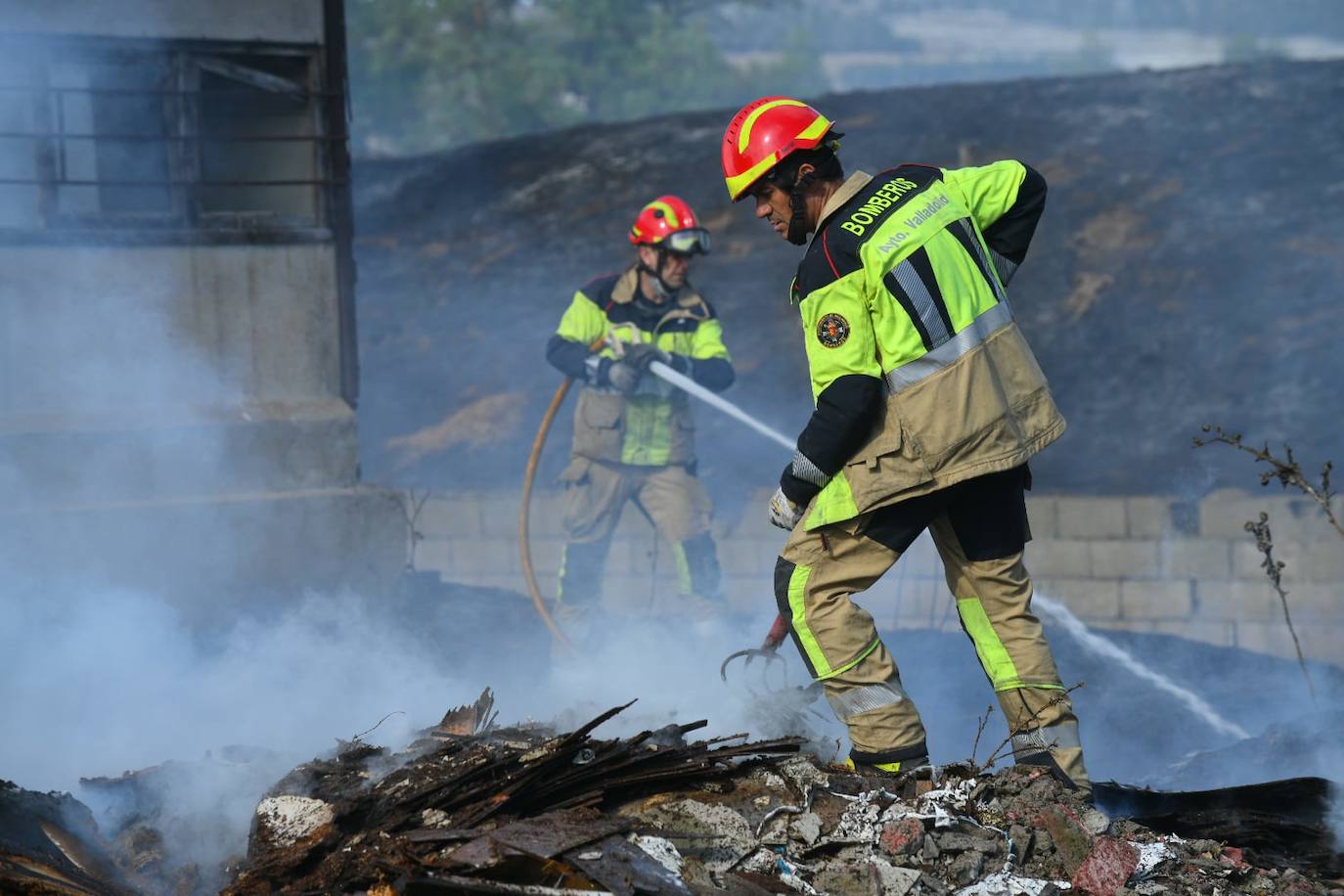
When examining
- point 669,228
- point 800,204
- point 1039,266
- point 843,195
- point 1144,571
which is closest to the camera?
point 843,195

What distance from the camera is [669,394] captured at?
24.9ft

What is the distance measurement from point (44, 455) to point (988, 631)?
494 cm

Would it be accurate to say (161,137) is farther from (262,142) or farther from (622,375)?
(622,375)

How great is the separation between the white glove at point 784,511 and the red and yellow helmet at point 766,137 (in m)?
0.92

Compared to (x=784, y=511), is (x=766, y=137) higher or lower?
higher

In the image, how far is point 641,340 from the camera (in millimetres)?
7539

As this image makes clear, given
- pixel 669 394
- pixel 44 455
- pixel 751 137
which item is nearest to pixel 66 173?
pixel 44 455

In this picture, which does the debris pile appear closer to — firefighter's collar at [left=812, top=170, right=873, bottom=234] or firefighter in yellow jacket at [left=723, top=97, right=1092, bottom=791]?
firefighter in yellow jacket at [left=723, top=97, right=1092, bottom=791]

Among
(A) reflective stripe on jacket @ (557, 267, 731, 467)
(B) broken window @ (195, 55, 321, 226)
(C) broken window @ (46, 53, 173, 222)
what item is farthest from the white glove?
(C) broken window @ (46, 53, 173, 222)

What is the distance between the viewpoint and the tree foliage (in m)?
31.0

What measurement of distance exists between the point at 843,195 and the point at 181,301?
441 cm

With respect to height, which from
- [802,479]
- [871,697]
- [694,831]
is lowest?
[694,831]

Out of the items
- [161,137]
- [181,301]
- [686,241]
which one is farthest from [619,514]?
[161,137]

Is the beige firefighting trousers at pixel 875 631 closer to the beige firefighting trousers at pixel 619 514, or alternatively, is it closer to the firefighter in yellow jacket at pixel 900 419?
the firefighter in yellow jacket at pixel 900 419
